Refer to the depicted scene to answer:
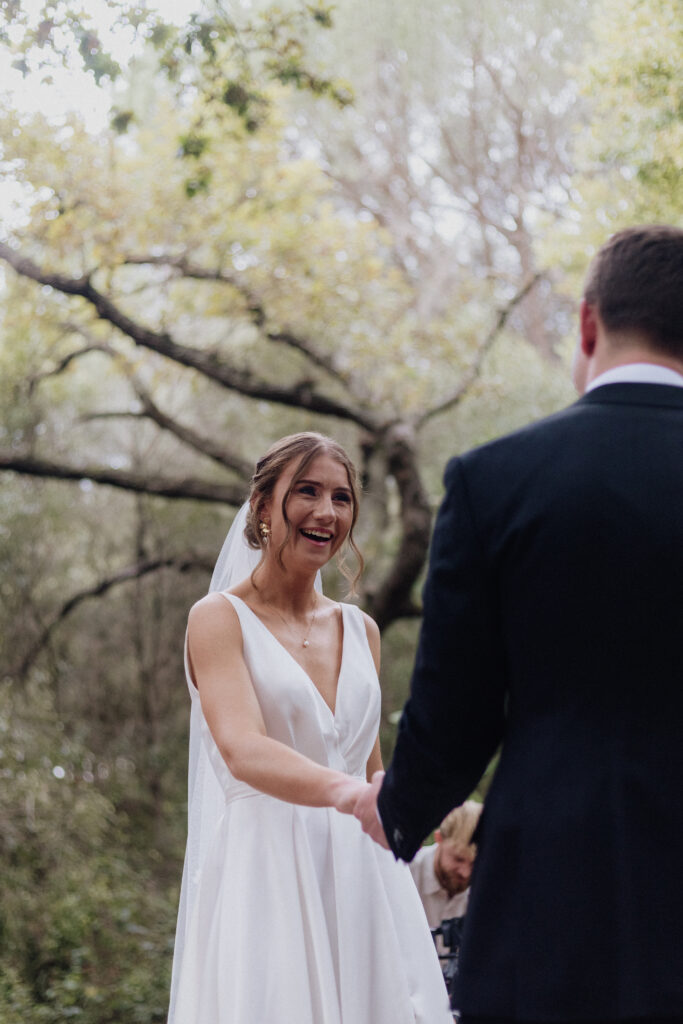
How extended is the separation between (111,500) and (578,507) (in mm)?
9566

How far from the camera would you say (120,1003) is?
23.1 ft

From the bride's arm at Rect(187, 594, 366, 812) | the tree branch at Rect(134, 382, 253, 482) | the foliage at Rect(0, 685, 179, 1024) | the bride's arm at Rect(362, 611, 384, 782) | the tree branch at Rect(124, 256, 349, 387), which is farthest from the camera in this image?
the tree branch at Rect(134, 382, 253, 482)

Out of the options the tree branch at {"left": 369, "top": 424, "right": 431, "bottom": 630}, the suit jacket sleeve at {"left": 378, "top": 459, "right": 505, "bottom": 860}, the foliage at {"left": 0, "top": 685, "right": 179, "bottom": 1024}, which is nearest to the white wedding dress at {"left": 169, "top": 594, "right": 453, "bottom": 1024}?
the suit jacket sleeve at {"left": 378, "top": 459, "right": 505, "bottom": 860}

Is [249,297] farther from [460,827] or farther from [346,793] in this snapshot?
[346,793]

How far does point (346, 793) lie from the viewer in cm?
210

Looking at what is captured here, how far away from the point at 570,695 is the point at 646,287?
584 millimetres

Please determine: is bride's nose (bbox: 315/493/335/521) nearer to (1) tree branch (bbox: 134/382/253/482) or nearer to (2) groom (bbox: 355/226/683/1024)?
(2) groom (bbox: 355/226/683/1024)

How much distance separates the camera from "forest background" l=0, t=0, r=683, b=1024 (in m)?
6.09

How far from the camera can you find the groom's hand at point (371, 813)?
71.8 inches

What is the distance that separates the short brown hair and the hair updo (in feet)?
4.00

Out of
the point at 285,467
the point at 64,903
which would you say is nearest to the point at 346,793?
the point at 285,467

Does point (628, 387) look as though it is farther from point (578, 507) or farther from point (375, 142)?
point (375, 142)

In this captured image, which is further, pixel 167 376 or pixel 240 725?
pixel 167 376

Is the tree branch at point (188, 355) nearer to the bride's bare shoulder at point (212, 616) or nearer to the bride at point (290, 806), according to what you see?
the bride at point (290, 806)
